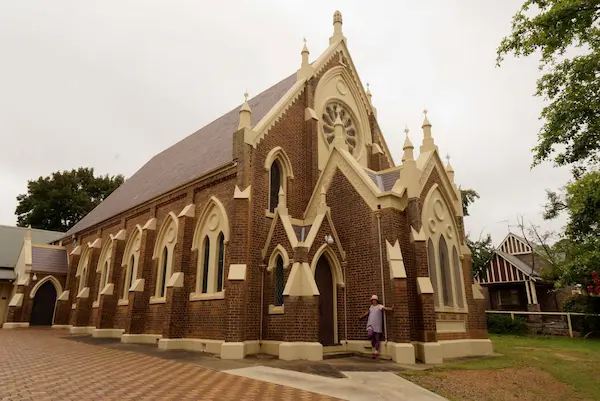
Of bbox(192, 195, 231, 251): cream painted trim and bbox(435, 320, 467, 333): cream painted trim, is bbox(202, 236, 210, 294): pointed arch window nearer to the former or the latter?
bbox(192, 195, 231, 251): cream painted trim

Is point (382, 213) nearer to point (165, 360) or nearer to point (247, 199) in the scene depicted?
point (247, 199)

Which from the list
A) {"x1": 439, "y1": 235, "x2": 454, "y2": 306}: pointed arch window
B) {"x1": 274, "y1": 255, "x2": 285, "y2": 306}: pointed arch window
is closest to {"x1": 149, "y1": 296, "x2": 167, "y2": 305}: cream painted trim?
{"x1": 274, "y1": 255, "x2": 285, "y2": 306}: pointed arch window

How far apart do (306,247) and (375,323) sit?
3431 mm

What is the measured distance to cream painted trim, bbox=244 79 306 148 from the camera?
16078 millimetres

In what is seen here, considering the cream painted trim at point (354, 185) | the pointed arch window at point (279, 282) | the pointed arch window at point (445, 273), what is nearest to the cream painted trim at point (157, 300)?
the pointed arch window at point (279, 282)

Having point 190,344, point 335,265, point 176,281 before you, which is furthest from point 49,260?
point 335,265

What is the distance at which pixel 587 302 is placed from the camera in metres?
26.2

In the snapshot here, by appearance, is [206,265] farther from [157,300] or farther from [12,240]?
[12,240]

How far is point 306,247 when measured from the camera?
1388 centimetres

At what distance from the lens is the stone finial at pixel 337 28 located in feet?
73.2

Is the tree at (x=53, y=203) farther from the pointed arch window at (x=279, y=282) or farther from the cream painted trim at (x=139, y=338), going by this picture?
the pointed arch window at (x=279, y=282)

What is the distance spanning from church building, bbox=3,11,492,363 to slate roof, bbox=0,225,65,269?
20.4m

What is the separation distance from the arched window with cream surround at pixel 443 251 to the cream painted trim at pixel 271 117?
7.17 metres

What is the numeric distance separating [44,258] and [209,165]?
70.7 feet
